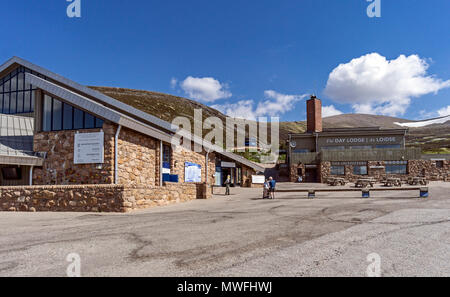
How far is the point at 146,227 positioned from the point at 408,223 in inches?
280

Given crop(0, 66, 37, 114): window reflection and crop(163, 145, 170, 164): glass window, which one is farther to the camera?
crop(163, 145, 170, 164): glass window

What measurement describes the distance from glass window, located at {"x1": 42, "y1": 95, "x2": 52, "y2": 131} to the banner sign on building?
956 cm

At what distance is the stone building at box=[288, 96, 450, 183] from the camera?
39062 mm

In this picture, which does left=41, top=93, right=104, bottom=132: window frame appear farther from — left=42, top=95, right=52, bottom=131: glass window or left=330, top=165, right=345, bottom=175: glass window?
left=330, top=165, right=345, bottom=175: glass window

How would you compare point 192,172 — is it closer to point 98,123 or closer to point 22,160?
point 98,123

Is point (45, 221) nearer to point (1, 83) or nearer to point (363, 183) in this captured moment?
point (1, 83)

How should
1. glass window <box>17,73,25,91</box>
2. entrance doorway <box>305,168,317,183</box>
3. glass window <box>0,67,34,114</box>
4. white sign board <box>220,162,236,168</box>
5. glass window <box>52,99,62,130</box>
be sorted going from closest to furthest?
glass window <box>52,99,62,130</box> → glass window <box>0,67,34,114</box> → glass window <box>17,73,25,91</box> → white sign board <box>220,162,236,168</box> → entrance doorway <box>305,168,317,183</box>

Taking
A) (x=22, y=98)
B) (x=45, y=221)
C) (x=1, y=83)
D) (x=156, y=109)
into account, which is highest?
(x=156, y=109)

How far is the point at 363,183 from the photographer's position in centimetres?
2675

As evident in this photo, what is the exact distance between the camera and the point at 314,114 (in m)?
48.3

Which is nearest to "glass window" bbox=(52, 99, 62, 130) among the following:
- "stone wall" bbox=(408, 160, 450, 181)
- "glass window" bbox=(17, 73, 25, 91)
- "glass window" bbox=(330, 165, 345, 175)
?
"glass window" bbox=(17, 73, 25, 91)

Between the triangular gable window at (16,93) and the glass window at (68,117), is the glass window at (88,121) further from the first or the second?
the triangular gable window at (16,93)
